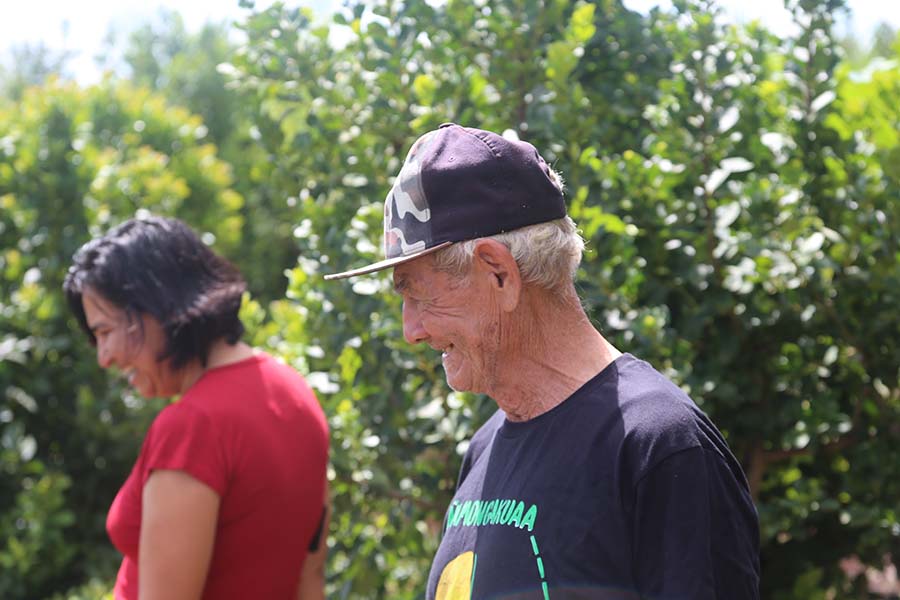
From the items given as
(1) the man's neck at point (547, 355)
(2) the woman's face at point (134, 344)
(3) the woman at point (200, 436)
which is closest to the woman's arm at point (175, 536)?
(3) the woman at point (200, 436)

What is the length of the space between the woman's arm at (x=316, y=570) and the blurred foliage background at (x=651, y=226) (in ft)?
0.65

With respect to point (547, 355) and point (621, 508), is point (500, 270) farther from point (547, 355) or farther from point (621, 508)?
point (621, 508)

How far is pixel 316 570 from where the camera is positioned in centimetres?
288

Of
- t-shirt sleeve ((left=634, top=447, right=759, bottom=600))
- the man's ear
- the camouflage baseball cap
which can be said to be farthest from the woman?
t-shirt sleeve ((left=634, top=447, right=759, bottom=600))

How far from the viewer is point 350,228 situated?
10.7ft

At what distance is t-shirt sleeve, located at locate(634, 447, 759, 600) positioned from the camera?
151 cm

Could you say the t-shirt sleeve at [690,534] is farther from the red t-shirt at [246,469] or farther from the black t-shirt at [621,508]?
the red t-shirt at [246,469]

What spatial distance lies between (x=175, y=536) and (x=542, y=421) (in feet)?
3.44

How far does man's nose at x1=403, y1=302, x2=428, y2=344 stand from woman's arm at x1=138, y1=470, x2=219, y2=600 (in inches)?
33.1

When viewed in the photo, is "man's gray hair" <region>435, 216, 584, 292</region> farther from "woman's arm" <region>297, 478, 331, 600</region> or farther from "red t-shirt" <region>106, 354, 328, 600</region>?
"woman's arm" <region>297, 478, 331, 600</region>

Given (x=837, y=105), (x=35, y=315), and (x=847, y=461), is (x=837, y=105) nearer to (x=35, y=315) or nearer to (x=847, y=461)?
(x=847, y=461)

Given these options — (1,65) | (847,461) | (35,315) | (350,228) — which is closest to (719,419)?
(847,461)

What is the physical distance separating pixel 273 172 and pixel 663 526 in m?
2.31

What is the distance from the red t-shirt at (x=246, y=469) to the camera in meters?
2.52
